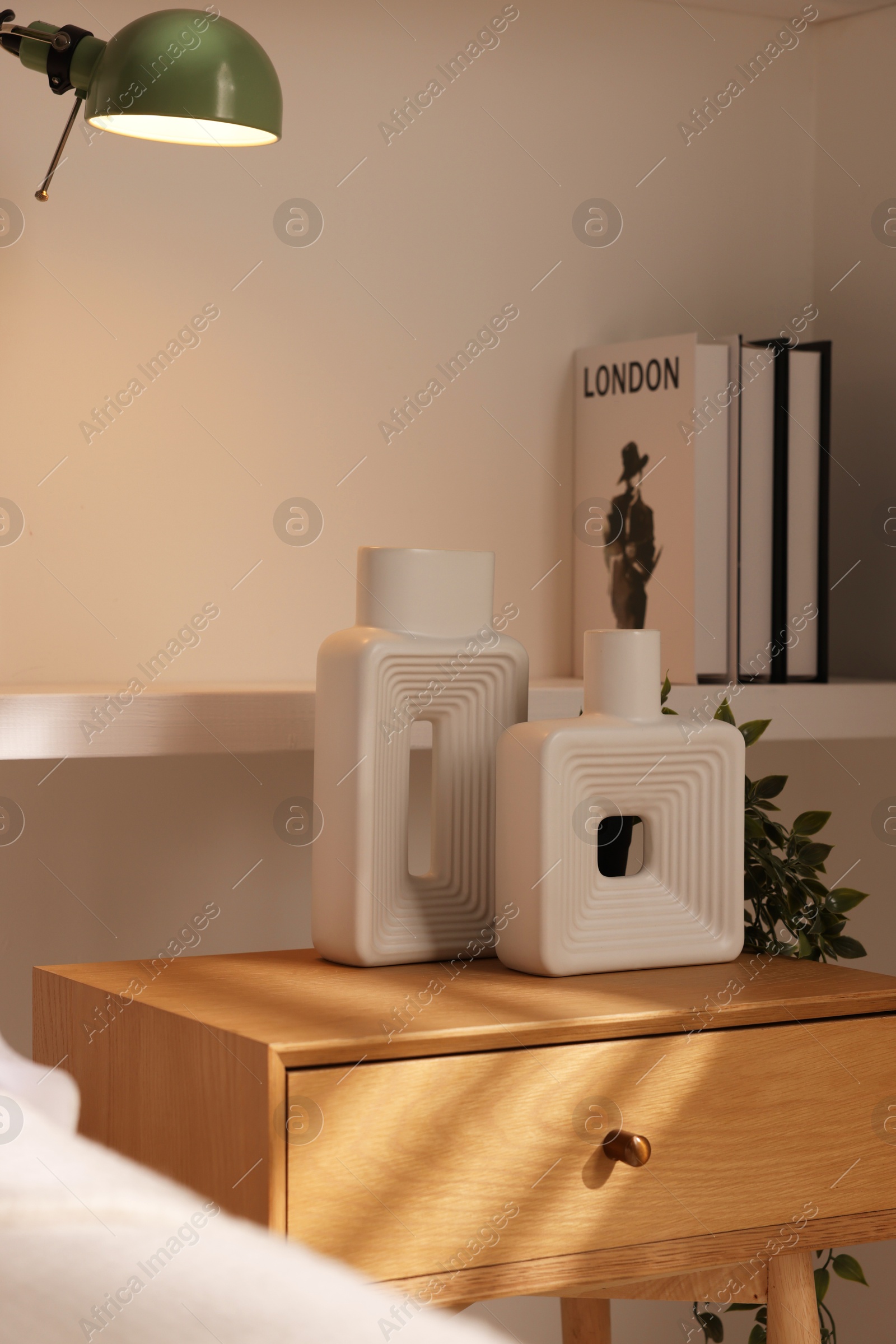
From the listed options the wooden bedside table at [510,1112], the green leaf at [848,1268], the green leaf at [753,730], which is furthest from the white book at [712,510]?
the green leaf at [848,1268]

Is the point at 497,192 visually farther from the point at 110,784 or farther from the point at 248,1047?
the point at 248,1047

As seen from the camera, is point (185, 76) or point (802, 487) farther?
point (802, 487)

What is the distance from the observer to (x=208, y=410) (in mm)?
1351

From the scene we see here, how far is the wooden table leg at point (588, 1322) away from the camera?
1262 mm

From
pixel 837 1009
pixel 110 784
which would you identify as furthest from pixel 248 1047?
pixel 110 784

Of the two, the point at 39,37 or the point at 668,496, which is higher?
the point at 39,37

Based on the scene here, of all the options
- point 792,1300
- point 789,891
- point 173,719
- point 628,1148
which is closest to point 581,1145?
point 628,1148

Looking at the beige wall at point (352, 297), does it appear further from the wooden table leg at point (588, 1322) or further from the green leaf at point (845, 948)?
the wooden table leg at point (588, 1322)

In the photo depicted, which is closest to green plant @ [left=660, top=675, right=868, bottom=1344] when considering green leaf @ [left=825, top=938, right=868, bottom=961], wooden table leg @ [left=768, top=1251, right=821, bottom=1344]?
green leaf @ [left=825, top=938, right=868, bottom=961]

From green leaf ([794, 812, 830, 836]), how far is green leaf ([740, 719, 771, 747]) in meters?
0.08

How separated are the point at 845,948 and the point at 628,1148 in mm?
364

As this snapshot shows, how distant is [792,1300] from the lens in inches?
38.6

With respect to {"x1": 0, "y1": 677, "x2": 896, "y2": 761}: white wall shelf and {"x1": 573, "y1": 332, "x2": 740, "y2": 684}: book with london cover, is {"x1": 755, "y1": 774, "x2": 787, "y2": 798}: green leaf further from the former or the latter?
{"x1": 573, "y1": 332, "x2": 740, "y2": 684}: book with london cover

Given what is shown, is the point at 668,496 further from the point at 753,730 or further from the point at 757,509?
the point at 753,730
